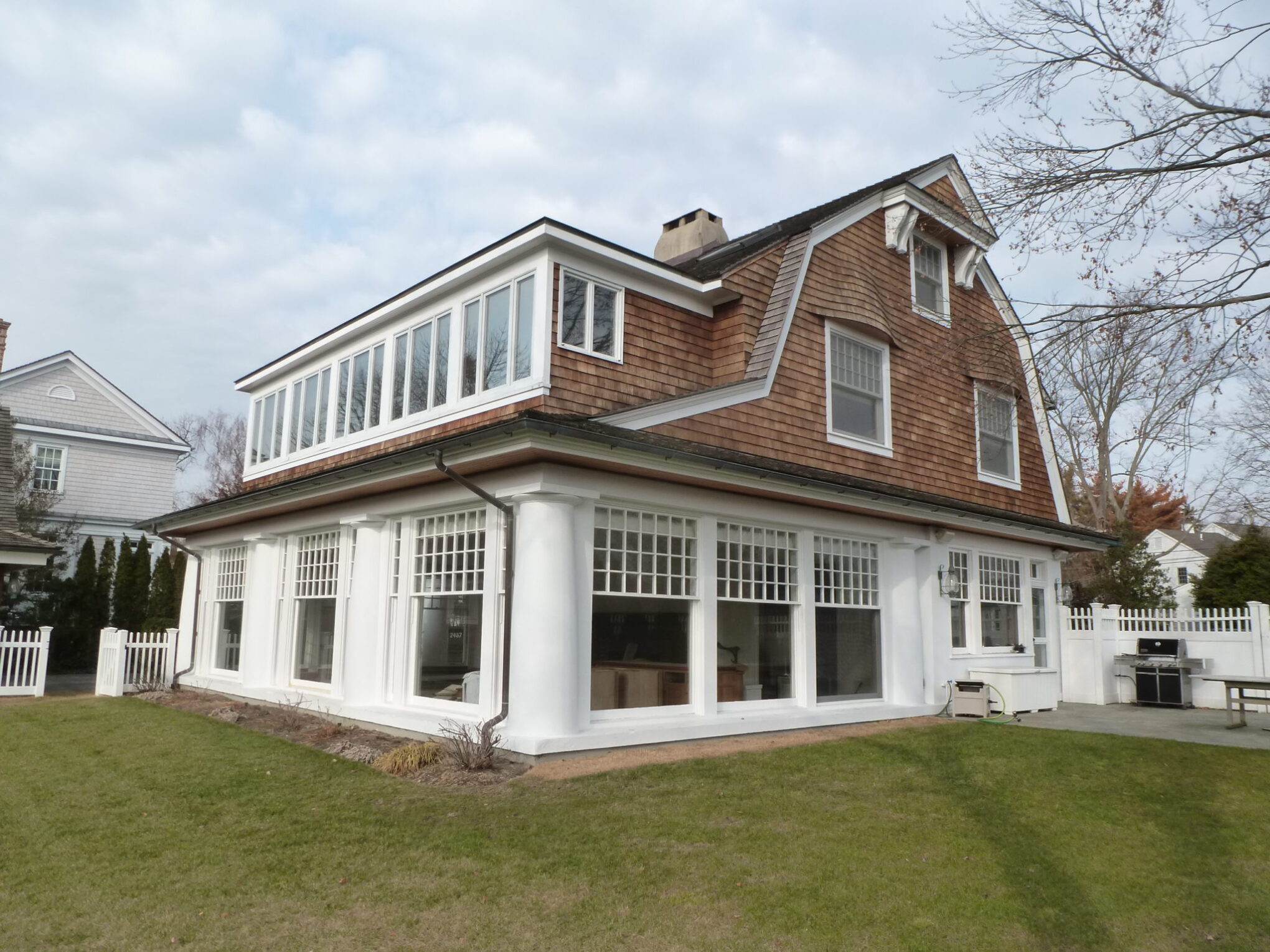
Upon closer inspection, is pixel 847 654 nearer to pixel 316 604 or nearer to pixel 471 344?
pixel 471 344

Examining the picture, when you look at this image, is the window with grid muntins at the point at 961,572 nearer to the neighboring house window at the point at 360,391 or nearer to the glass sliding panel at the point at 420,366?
the glass sliding panel at the point at 420,366

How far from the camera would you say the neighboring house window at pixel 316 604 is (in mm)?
12812

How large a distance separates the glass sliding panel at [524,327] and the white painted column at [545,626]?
186 cm

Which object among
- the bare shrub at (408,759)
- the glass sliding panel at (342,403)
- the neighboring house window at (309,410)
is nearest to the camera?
the bare shrub at (408,759)

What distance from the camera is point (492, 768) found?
8.41 meters

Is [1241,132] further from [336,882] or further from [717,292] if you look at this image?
[336,882]

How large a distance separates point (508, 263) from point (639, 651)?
185 inches

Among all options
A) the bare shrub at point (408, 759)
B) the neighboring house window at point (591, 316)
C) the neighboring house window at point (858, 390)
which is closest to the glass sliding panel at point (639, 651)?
the bare shrub at point (408, 759)

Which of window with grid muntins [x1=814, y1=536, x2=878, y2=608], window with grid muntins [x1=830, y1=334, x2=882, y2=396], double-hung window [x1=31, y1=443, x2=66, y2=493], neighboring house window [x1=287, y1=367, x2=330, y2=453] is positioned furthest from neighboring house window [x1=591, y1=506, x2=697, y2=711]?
double-hung window [x1=31, y1=443, x2=66, y2=493]

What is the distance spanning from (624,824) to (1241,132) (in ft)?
25.5

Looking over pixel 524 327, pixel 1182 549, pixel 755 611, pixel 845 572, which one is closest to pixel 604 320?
pixel 524 327

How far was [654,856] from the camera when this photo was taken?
6.03 metres

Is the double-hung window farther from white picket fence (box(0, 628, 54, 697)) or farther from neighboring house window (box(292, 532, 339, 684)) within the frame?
neighboring house window (box(292, 532, 339, 684))

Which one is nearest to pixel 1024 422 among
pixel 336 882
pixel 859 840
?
pixel 859 840
